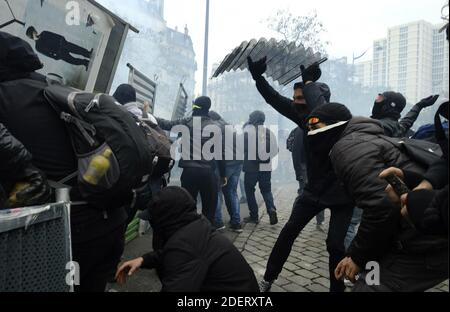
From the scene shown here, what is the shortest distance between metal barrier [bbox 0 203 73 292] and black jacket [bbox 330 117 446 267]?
1500 millimetres

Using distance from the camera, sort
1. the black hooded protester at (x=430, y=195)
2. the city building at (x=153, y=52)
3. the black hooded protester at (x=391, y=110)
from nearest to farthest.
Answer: the black hooded protester at (x=430, y=195) → the black hooded protester at (x=391, y=110) → the city building at (x=153, y=52)

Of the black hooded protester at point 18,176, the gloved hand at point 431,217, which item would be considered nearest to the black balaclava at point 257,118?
the black hooded protester at point 18,176

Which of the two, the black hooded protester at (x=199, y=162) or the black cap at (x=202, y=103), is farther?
the black cap at (x=202, y=103)

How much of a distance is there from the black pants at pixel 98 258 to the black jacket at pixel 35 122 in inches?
2.7

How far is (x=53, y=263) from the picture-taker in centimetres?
183

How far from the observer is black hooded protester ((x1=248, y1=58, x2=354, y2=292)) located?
10.6ft

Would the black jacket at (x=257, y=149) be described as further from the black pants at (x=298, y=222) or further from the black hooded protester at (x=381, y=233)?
the black hooded protester at (x=381, y=233)

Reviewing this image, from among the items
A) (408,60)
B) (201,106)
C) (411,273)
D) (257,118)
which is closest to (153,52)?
(257,118)

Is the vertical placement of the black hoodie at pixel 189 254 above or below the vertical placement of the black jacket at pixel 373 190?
below

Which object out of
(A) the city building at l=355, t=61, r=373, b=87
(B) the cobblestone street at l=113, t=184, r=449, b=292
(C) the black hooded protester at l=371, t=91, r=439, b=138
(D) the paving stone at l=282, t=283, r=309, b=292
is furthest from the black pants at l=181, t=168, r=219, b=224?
(A) the city building at l=355, t=61, r=373, b=87

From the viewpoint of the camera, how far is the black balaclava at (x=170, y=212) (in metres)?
2.24

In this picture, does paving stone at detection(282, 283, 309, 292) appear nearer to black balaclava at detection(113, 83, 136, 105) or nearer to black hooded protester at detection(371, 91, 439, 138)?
black hooded protester at detection(371, 91, 439, 138)
